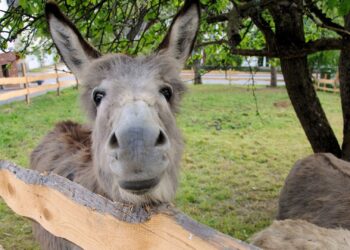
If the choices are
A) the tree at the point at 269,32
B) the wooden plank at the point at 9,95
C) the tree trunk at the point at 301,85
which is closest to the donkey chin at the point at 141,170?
the tree at the point at 269,32

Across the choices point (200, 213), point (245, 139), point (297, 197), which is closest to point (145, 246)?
point (297, 197)

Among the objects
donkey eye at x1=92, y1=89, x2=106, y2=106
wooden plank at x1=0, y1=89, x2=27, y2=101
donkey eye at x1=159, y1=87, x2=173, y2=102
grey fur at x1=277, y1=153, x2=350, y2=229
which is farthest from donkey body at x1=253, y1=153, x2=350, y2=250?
wooden plank at x1=0, y1=89, x2=27, y2=101

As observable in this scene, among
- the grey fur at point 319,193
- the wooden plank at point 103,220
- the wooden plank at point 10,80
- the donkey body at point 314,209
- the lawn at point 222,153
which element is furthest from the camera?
the wooden plank at point 10,80

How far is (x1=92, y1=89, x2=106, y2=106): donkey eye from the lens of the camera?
226 cm

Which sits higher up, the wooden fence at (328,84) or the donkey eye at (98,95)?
the donkey eye at (98,95)

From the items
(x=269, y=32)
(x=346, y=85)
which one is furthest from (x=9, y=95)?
(x=346, y=85)

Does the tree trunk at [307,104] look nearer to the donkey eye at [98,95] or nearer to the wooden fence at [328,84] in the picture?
the donkey eye at [98,95]

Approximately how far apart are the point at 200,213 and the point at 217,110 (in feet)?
29.8

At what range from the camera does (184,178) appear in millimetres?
7102

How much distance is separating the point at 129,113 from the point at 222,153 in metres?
7.15

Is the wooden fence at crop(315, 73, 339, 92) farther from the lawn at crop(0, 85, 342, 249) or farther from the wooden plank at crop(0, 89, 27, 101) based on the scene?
the wooden plank at crop(0, 89, 27, 101)

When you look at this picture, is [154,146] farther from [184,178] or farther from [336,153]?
[184,178]

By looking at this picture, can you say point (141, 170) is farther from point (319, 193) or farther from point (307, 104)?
point (307, 104)

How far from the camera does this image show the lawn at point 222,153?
552 cm
